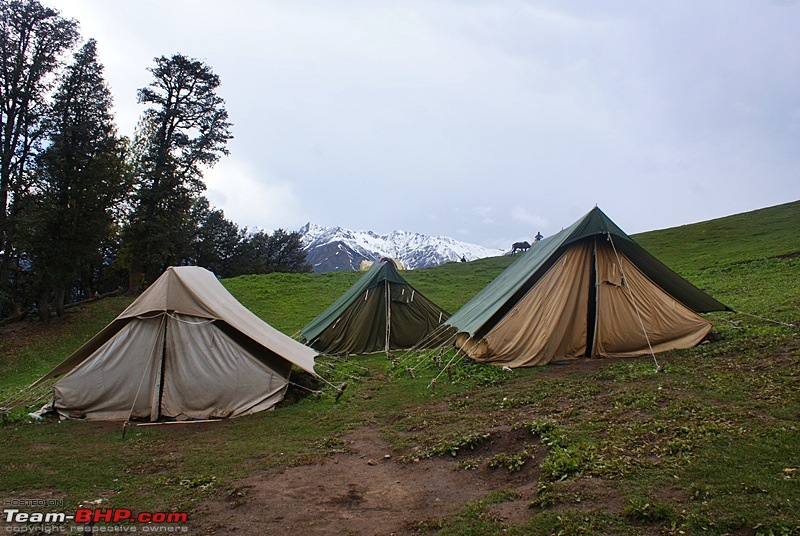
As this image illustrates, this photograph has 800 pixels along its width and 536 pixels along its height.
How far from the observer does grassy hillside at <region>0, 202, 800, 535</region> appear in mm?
4035

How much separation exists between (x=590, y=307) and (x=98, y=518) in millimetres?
9652

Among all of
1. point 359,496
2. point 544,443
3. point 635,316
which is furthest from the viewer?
point 635,316

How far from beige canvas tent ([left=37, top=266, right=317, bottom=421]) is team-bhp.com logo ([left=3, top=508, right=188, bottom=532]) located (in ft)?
13.5

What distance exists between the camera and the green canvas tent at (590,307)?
35.2ft

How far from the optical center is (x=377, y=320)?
16562 millimetres

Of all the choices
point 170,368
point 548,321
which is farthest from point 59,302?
point 548,321

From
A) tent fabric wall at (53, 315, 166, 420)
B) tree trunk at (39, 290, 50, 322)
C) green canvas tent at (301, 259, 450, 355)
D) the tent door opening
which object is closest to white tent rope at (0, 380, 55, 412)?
tent fabric wall at (53, 315, 166, 420)

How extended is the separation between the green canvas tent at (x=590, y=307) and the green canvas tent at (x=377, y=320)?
5.18 m

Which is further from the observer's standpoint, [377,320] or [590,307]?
[377,320]

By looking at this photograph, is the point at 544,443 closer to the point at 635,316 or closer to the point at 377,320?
the point at 635,316

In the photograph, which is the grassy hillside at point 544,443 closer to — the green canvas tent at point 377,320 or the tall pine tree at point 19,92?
the green canvas tent at point 377,320

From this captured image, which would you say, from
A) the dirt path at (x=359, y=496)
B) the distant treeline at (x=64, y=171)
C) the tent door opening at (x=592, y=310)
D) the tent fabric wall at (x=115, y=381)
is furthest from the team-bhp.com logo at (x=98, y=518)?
the distant treeline at (x=64, y=171)

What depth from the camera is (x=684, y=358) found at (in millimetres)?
9367

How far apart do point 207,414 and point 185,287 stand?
8.30 ft
